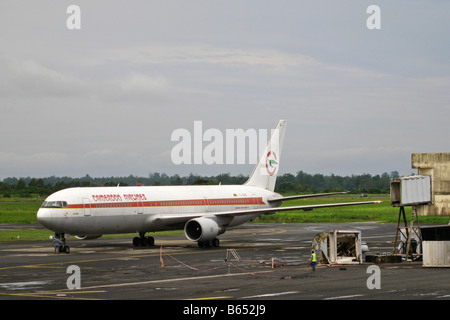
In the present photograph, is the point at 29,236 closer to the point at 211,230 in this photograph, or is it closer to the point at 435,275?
the point at 211,230

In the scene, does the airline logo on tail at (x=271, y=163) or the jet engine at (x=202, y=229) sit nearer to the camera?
the jet engine at (x=202, y=229)

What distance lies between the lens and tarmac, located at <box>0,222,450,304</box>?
98.8 feet

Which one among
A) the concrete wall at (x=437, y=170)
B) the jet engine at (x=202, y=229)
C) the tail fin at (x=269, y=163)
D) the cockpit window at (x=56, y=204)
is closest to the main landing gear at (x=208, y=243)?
the jet engine at (x=202, y=229)

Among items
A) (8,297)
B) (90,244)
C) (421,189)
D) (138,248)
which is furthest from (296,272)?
(90,244)

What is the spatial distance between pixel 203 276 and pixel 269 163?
35244 mm

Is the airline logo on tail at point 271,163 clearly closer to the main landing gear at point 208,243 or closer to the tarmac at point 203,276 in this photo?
the tarmac at point 203,276

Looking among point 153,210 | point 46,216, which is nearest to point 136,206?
point 153,210

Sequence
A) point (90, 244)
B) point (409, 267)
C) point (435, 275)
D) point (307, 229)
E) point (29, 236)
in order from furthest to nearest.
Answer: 1. point (307, 229)
2. point (29, 236)
3. point (90, 244)
4. point (409, 267)
5. point (435, 275)

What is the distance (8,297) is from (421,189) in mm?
29048

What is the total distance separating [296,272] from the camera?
39.2 meters

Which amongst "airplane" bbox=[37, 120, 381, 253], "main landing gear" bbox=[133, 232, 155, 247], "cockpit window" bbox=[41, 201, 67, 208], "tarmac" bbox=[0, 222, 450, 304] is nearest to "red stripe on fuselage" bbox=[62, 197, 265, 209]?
"airplane" bbox=[37, 120, 381, 253]

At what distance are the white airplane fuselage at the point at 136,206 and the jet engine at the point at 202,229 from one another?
3.14 ft

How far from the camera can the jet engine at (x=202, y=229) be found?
56.4 m
